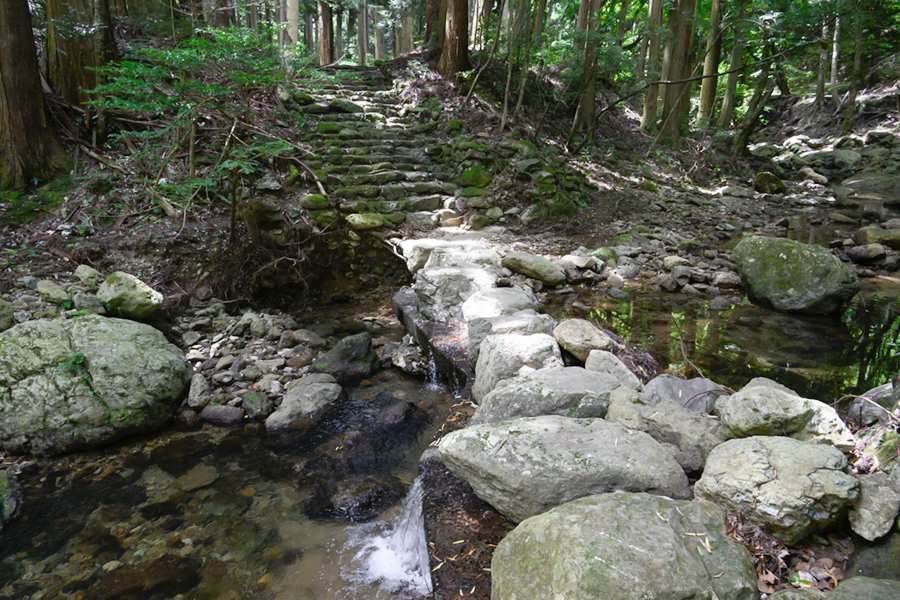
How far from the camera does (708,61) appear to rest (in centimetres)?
1180

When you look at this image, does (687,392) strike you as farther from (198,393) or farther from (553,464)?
(198,393)

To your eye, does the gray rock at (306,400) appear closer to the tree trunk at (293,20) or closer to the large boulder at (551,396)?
the large boulder at (551,396)

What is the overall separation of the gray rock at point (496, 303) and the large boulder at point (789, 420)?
2.09 m

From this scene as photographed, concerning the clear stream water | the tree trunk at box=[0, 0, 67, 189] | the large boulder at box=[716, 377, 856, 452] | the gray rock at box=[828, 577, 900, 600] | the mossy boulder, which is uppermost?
the tree trunk at box=[0, 0, 67, 189]

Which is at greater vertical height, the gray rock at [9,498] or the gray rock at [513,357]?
the gray rock at [513,357]

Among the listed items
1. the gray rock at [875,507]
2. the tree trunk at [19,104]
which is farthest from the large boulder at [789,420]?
the tree trunk at [19,104]

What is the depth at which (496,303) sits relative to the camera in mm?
4199

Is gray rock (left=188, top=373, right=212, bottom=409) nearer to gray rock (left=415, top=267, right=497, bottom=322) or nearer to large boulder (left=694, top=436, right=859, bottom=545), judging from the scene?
gray rock (left=415, top=267, right=497, bottom=322)

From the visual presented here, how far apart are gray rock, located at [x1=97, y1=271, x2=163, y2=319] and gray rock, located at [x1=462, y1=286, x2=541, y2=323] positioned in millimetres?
3084

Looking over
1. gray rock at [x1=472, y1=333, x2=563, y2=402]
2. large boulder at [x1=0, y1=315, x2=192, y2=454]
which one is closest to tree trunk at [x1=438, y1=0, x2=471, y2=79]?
gray rock at [x1=472, y1=333, x2=563, y2=402]

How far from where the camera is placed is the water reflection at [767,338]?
3.43 meters

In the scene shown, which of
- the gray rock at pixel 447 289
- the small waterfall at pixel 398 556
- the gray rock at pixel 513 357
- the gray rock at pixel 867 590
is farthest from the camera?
the gray rock at pixel 447 289

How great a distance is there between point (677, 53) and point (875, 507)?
12.7 metres

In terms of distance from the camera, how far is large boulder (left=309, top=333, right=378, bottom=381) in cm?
454
